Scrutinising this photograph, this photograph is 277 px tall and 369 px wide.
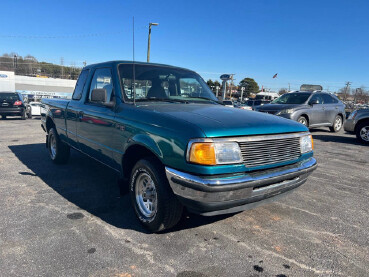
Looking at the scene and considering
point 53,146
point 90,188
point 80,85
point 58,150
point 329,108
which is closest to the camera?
point 90,188

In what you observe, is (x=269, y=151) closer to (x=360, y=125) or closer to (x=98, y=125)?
(x=98, y=125)

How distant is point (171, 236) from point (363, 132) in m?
8.86

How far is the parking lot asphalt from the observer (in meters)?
2.37

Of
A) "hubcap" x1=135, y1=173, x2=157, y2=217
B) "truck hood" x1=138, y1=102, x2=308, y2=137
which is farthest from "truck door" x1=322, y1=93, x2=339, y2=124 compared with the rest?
"hubcap" x1=135, y1=173, x2=157, y2=217

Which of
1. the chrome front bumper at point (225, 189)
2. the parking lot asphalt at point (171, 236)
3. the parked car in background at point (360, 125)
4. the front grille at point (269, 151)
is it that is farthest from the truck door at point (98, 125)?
the parked car in background at point (360, 125)

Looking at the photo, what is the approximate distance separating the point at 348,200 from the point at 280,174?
209 cm

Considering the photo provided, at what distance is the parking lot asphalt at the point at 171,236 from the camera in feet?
7.79

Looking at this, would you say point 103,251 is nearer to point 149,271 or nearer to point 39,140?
point 149,271

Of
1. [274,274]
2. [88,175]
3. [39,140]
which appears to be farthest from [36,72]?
[274,274]

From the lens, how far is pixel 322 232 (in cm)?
307

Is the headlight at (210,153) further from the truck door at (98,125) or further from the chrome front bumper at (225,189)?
the truck door at (98,125)

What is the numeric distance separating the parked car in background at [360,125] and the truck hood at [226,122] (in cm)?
740

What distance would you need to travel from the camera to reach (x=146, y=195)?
3.04 m

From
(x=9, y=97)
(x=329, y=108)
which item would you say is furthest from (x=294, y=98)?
(x=9, y=97)
